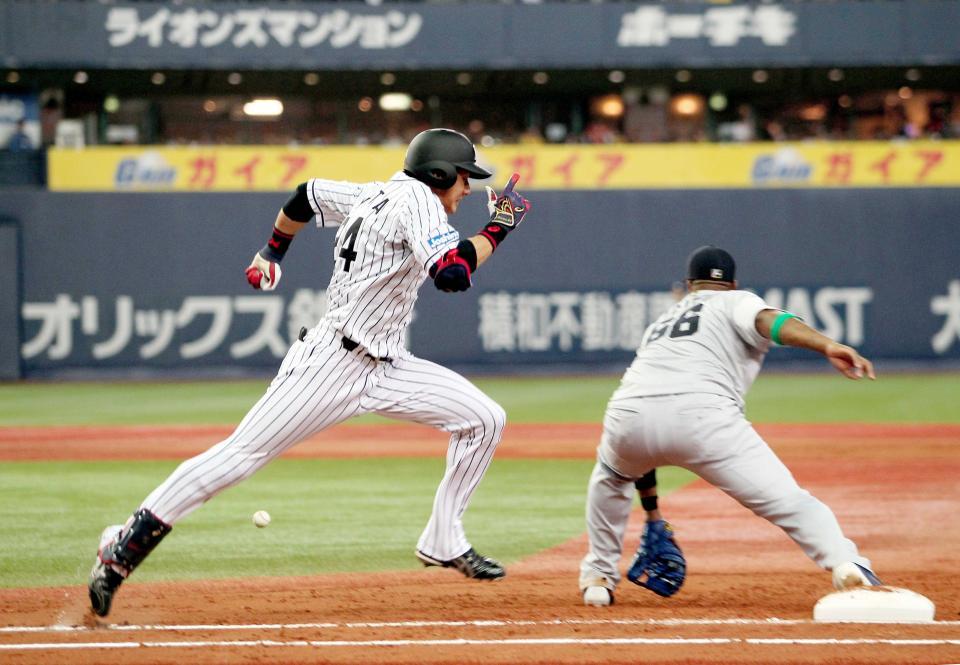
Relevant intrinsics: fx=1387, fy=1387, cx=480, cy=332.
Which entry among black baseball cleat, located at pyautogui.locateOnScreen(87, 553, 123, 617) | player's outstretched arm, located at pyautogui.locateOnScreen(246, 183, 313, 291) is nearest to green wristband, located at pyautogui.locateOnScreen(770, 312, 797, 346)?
player's outstretched arm, located at pyautogui.locateOnScreen(246, 183, 313, 291)

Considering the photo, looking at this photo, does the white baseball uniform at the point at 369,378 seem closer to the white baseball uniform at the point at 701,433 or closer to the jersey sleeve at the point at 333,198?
the jersey sleeve at the point at 333,198

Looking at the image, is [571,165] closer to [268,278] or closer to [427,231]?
[268,278]

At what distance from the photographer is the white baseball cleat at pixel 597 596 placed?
5684 millimetres

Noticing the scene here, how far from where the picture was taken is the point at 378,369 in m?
5.67

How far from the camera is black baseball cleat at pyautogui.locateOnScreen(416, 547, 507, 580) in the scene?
5.97 meters

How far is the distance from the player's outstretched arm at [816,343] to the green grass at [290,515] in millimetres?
2339

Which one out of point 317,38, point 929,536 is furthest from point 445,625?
point 317,38

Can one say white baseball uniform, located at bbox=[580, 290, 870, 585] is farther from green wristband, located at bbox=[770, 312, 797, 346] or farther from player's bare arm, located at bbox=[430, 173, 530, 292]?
player's bare arm, located at bbox=[430, 173, 530, 292]

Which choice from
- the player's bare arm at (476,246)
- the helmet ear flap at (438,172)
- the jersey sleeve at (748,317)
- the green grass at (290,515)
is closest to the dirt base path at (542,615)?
the green grass at (290,515)

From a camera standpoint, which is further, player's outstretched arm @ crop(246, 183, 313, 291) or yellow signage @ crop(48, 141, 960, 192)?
yellow signage @ crop(48, 141, 960, 192)

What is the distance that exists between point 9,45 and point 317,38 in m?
5.44

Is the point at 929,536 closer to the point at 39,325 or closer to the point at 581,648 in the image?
the point at 581,648

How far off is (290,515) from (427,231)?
380 centimetres

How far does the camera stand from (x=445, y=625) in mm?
5211
